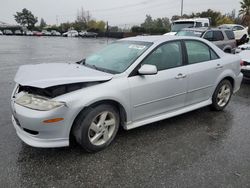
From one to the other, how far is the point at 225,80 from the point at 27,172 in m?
4.06

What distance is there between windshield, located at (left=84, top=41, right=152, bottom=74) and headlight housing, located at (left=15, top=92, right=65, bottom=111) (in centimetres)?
106

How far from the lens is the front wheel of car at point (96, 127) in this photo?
9.83ft

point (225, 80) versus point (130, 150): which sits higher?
point (225, 80)

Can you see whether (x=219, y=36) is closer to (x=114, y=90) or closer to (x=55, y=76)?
(x=114, y=90)

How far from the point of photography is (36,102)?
9.34 ft

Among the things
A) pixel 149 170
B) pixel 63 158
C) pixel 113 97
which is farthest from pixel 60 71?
pixel 149 170

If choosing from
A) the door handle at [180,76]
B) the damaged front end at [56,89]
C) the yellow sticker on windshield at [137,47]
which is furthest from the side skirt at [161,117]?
Result: the yellow sticker on windshield at [137,47]

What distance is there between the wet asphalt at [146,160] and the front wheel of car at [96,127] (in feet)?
0.49

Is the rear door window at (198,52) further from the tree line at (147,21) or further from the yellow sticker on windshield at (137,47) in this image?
the tree line at (147,21)

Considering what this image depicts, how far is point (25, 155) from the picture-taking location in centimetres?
312

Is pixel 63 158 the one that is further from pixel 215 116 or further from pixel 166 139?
pixel 215 116

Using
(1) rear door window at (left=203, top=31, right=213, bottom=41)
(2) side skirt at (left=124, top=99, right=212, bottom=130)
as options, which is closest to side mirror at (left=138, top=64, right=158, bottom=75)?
(2) side skirt at (left=124, top=99, right=212, bottom=130)

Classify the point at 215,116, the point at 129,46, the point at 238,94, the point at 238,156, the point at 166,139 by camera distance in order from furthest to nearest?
1. the point at 238,94
2. the point at 215,116
3. the point at 129,46
4. the point at 166,139
5. the point at 238,156

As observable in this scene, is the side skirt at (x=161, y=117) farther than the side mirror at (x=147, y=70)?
Yes
